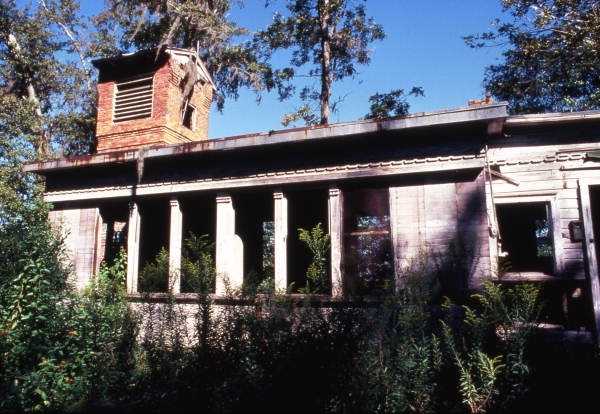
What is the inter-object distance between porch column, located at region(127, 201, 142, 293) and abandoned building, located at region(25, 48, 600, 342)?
0.03 meters

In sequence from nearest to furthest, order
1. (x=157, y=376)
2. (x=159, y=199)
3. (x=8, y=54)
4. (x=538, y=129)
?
(x=157, y=376) → (x=538, y=129) → (x=159, y=199) → (x=8, y=54)

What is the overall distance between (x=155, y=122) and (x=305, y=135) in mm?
6727

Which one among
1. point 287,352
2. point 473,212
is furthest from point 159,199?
point 473,212

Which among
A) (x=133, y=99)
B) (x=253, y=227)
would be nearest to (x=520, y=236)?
(x=253, y=227)

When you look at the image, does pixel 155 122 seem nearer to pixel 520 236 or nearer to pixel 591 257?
pixel 591 257

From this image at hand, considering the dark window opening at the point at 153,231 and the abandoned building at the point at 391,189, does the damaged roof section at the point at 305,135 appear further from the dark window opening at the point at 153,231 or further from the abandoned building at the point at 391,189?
the dark window opening at the point at 153,231

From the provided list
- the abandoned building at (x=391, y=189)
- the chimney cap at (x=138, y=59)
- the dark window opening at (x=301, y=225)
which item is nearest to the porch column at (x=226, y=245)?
the abandoned building at (x=391, y=189)

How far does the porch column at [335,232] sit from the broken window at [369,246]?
14 centimetres

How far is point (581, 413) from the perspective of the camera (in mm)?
4801

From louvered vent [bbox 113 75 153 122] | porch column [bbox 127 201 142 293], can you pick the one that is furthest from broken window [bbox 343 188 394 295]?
louvered vent [bbox 113 75 153 122]

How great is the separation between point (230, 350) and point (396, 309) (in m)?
2.35

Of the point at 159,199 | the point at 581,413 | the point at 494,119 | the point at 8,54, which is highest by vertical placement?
the point at 8,54

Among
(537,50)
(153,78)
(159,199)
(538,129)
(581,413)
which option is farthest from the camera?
(537,50)

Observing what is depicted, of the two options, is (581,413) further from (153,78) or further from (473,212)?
(153,78)
